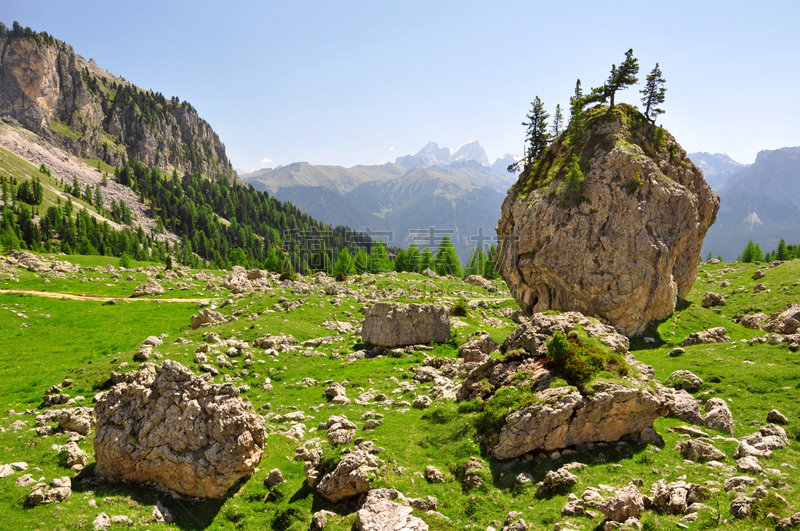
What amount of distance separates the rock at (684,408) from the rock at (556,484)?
358 inches

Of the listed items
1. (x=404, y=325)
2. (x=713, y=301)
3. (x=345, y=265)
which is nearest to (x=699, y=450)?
(x=404, y=325)

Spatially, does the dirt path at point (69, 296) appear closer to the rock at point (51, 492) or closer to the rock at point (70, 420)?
the rock at point (70, 420)

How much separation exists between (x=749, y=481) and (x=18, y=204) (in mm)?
209937

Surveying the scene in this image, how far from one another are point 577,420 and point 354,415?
1293 cm

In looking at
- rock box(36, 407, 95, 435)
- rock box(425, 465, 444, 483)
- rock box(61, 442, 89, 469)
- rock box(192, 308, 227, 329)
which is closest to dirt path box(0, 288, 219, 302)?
rock box(192, 308, 227, 329)

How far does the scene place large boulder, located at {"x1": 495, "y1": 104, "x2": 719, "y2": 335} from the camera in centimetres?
3891

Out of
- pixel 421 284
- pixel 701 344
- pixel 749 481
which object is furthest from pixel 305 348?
pixel 421 284

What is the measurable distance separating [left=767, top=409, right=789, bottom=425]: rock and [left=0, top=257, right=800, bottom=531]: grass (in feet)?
1.37

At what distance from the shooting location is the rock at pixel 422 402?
24.5 metres

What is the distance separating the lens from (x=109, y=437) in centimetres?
1698

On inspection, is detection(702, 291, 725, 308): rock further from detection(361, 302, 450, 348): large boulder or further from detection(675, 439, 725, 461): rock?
detection(675, 439, 725, 461): rock

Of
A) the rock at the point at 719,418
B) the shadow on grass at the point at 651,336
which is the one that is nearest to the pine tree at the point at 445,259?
the shadow on grass at the point at 651,336

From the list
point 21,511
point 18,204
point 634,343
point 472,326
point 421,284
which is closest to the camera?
point 21,511

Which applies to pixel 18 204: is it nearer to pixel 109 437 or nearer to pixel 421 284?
pixel 421 284
